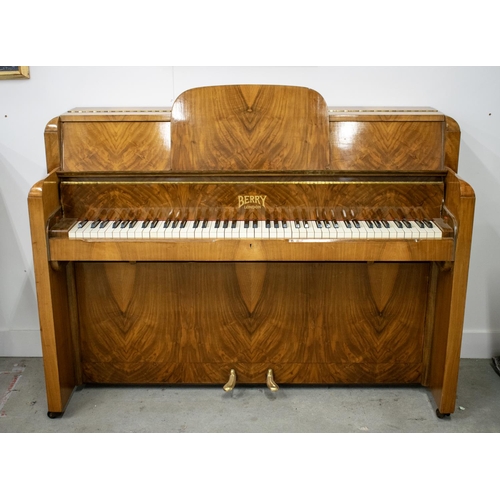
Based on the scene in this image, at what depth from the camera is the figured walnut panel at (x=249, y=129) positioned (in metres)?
2.72

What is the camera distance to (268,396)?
305 centimetres

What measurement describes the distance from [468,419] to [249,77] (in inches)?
78.1

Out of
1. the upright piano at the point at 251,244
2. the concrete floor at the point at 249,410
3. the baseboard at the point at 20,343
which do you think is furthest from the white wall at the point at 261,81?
the concrete floor at the point at 249,410

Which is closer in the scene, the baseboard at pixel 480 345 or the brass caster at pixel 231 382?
the brass caster at pixel 231 382

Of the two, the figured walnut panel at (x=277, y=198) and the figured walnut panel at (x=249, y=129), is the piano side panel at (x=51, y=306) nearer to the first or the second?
the figured walnut panel at (x=277, y=198)

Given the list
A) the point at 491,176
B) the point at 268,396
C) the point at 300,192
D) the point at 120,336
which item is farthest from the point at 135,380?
the point at 491,176

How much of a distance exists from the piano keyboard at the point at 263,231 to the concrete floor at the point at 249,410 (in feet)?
2.86

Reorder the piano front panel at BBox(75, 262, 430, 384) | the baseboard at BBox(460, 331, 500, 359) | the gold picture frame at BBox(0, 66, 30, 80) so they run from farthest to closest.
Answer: the baseboard at BBox(460, 331, 500, 359)
the gold picture frame at BBox(0, 66, 30, 80)
the piano front panel at BBox(75, 262, 430, 384)

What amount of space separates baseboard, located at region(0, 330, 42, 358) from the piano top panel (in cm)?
113

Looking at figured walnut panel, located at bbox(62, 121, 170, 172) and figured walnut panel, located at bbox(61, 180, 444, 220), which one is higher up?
figured walnut panel, located at bbox(62, 121, 170, 172)

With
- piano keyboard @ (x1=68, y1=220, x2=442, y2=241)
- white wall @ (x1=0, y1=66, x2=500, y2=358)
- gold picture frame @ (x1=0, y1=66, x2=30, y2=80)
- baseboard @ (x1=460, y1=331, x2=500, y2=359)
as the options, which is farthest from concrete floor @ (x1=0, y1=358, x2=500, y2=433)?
gold picture frame @ (x1=0, y1=66, x2=30, y2=80)

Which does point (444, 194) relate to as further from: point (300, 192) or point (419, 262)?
point (300, 192)

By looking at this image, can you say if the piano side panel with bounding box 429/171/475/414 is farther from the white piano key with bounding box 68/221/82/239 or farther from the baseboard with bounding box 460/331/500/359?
the white piano key with bounding box 68/221/82/239

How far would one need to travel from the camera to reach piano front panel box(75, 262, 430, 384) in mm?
2928
